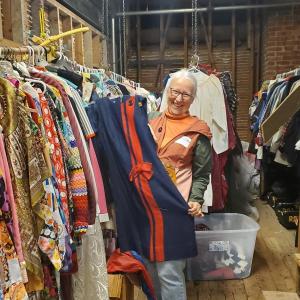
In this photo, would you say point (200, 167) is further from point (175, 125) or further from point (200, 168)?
point (175, 125)

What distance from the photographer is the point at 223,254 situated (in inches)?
100

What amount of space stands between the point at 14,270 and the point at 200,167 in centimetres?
107

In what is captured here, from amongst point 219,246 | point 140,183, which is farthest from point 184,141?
point 219,246

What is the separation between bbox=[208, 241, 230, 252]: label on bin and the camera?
2.53m

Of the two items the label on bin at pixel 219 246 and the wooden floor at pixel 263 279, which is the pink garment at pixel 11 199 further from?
the label on bin at pixel 219 246

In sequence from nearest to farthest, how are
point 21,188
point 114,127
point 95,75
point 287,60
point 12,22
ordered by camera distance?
1. point 21,188
2. point 114,127
3. point 95,75
4. point 12,22
5. point 287,60

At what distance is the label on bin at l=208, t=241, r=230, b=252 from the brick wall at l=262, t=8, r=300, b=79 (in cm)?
347

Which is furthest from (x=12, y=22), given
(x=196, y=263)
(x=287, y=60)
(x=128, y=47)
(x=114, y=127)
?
(x=287, y=60)

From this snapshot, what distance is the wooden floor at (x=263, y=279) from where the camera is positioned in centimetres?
242

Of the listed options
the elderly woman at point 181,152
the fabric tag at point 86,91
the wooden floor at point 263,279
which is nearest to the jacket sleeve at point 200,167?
the elderly woman at point 181,152

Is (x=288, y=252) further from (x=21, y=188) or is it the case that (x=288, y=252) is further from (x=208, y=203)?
(x=21, y=188)

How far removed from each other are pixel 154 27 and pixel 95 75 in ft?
12.5

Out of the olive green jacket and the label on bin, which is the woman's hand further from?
the label on bin

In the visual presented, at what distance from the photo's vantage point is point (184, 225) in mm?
1748
